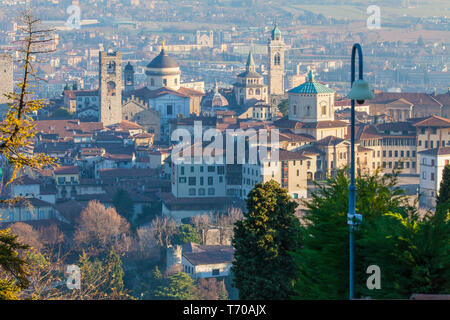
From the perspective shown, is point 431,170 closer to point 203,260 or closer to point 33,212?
point 203,260

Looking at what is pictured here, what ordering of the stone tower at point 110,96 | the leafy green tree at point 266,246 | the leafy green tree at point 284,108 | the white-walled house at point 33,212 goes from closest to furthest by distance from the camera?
the leafy green tree at point 266,246 → the white-walled house at point 33,212 → the leafy green tree at point 284,108 → the stone tower at point 110,96

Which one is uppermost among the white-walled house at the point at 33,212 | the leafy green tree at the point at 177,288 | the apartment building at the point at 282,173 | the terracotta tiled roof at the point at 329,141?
the terracotta tiled roof at the point at 329,141

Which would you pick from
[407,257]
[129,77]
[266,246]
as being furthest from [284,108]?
[407,257]

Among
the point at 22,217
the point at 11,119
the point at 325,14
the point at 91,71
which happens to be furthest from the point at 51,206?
the point at 325,14

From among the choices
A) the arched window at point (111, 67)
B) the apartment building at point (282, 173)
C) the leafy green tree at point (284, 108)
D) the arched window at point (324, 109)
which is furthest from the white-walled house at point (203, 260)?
the arched window at point (111, 67)

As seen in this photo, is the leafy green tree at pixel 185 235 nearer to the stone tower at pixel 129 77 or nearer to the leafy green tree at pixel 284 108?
the leafy green tree at pixel 284 108
